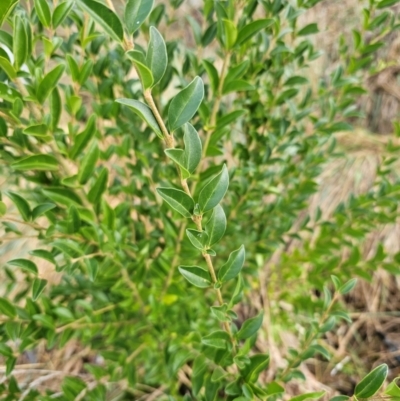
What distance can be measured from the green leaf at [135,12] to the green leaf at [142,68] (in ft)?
0.07

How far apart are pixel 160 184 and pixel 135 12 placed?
0.30 m

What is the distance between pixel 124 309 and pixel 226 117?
0.33 m

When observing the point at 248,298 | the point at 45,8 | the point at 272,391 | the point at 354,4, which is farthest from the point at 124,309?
the point at 354,4

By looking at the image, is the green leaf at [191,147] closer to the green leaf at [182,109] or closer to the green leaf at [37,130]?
the green leaf at [182,109]

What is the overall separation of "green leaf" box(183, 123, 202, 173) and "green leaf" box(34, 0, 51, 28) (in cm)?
19

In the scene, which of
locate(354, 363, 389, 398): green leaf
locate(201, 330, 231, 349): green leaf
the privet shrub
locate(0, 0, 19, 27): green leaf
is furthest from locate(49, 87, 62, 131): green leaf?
locate(354, 363, 389, 398): green leaf

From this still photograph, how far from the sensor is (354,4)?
1859mm

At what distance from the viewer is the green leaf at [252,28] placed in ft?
1.23

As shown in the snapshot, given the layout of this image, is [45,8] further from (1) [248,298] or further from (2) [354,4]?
(2) [354,4]

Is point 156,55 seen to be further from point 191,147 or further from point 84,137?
point 84,137

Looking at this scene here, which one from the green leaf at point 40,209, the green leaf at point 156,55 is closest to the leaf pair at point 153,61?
the green leaf at point 156,55

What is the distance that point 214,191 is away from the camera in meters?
0.28

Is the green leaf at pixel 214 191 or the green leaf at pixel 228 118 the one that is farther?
the green leaf at pixel 228 118

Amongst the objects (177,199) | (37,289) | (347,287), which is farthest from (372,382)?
(37,289)
